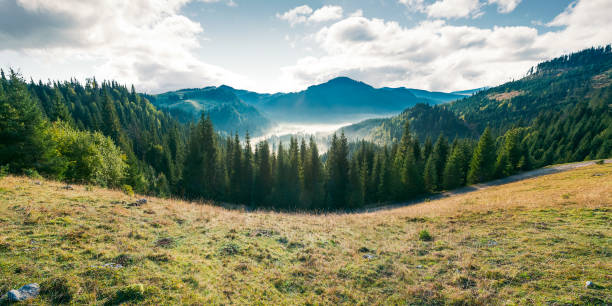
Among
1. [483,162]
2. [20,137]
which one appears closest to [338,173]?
[483,162]

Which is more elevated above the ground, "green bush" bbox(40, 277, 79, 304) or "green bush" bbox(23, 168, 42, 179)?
"green bush" bbox(23, 168, 42, 179)

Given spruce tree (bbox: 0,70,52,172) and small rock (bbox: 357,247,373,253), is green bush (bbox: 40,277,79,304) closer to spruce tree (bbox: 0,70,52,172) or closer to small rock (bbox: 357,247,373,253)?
small rock (bbox: 357,247,373,253)

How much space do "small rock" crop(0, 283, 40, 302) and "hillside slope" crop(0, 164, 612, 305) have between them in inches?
6.6

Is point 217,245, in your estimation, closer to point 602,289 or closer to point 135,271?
point 135,271

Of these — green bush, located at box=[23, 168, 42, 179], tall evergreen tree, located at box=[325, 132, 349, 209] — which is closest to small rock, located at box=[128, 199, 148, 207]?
green bush, located at box=[23, 168, 42, 179]

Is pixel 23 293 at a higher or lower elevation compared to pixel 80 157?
lower

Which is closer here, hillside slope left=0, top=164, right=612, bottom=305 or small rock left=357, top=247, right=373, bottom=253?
hillside slope left=0, top=164, right=612, bottom=305

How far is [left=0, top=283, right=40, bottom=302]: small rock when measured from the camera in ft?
16.6

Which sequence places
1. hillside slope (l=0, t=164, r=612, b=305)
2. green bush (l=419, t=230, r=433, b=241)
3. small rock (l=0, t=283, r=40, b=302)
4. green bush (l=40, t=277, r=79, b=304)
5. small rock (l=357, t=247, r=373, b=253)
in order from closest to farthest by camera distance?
small rock (l=0, t=283, r=40, b=302), green bush (l=40, t=277, r=79, b=304), hillside slope (l=0, t=164, r=612, b=305), small rock (l=357, t=247, r=373, b=253), green bush (l=419, t=230, r=433, b=241)

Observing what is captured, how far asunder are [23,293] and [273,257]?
23.1ft

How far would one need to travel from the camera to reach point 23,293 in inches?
206

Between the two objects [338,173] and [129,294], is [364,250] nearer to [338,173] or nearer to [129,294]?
[129,294]

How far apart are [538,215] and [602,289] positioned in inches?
401

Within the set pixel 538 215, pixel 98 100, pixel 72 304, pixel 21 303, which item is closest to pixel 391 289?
pixel 72 304
